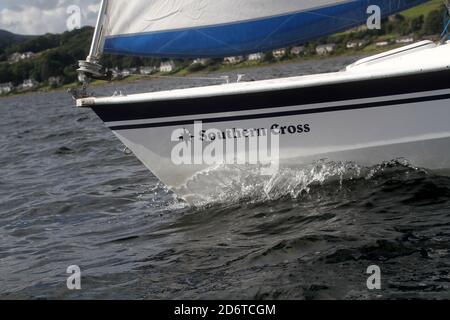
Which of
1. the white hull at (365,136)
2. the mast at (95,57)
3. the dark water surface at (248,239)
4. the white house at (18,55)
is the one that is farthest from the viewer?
the white house at (18,55)

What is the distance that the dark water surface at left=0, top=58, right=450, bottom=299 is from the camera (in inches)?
217

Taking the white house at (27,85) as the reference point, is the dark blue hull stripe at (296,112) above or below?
below

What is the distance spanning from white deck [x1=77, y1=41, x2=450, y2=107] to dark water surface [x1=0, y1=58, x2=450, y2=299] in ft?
3.74

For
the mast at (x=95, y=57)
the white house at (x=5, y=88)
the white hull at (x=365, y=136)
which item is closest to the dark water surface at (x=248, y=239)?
the white hull at (x=365, y=136)

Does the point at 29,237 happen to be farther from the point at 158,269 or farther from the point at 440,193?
the point at 440,193

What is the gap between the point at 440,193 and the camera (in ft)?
24.5

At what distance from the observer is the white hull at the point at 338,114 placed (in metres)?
7.23

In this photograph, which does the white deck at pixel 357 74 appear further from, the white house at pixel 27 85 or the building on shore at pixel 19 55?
the building on shore at pixel 19 55

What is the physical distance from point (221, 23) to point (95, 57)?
1.55 meters

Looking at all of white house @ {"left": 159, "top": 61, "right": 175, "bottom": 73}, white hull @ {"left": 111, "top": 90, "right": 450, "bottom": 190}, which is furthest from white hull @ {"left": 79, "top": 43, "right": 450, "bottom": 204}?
white house @ {"left": 159, "top": 61, "right": 175, "bottom": 73}

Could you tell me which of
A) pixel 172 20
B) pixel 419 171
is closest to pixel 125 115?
pixel 172 20

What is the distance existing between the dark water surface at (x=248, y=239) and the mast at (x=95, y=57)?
1966mm

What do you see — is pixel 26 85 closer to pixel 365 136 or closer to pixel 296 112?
pixel 296 112

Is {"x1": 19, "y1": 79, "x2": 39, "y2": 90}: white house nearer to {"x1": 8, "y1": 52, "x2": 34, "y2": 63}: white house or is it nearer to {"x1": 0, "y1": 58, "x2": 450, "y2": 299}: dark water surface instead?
{"x1": 8, "y1": 52, "x2": 34, "y2": 63}: white house
